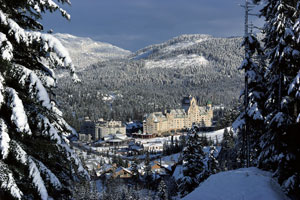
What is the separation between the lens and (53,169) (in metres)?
6.75

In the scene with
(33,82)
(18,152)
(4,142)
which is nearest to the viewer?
(4,142)

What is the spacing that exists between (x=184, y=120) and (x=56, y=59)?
7037 inches

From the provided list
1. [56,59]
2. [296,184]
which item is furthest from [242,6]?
[56,59]

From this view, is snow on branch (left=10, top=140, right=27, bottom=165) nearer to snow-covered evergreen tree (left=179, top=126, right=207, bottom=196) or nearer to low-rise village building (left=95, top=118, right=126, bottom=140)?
snow-covered evergreen tree (left=179, top=126, right=207, bottom=196)

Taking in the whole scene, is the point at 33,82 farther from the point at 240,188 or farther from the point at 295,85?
the point at 295,85

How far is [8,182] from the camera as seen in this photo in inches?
201

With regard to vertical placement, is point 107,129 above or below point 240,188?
below

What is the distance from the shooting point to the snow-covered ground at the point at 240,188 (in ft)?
37.3

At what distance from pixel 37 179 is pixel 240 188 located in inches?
347

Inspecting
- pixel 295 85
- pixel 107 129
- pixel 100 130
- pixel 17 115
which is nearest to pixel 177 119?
pixel 107 129

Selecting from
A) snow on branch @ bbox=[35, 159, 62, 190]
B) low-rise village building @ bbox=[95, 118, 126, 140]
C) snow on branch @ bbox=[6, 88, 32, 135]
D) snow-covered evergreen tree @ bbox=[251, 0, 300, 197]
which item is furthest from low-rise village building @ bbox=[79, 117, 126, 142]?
snow on branch @ bbox=[6, 88, 32, 135]

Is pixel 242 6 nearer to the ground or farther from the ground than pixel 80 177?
farther from the ground

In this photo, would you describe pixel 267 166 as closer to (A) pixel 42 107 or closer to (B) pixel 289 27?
(B) pixel 289 27

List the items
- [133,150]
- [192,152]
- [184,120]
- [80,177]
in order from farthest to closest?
[184,120], [133,150], [192,152], [80,177]
